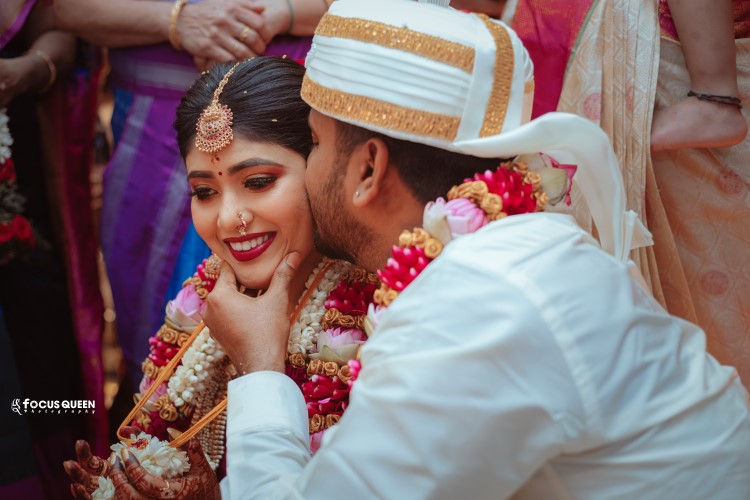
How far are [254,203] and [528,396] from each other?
36.9 inches

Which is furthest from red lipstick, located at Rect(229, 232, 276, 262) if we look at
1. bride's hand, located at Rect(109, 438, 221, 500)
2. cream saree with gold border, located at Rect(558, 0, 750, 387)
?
cream saree with gold border, located at Rect(558, 0, 750, 387)

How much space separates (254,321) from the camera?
1.94 metres

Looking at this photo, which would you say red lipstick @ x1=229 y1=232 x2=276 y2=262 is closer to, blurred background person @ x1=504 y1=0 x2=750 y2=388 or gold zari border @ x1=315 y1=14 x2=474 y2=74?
gold zari border @ x1=315 y1=14 x2=474 y2=74

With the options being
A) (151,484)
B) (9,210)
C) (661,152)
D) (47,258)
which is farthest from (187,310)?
(47,258)

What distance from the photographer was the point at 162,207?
3.08 meters

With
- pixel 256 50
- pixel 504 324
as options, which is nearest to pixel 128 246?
pixel 256 50

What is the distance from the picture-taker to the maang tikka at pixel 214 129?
6.55 ft

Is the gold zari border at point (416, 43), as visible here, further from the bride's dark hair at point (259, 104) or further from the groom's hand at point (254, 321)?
the groom's hand at point (254, 321)

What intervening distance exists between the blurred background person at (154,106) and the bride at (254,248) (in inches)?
30.4

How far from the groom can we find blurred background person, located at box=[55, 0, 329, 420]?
→ 1.08 metres

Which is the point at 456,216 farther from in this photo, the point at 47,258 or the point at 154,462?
the point at 47,258

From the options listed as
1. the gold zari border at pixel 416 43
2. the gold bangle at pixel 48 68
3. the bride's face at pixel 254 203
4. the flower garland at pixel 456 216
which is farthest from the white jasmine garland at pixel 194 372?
the gold bangle at pixel 48 68

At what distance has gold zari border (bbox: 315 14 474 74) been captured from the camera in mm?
1673

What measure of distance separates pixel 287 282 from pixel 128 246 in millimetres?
1395
